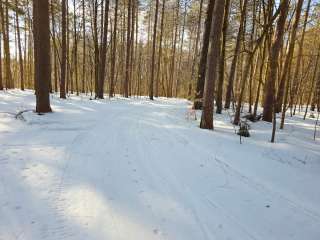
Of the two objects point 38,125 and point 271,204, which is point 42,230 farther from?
point 38,125

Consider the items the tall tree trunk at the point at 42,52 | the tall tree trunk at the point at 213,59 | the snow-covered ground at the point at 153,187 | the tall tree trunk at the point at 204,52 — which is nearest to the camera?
the snow-covered ground at the point at 153,187

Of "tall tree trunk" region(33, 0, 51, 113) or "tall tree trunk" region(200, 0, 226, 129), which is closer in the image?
"tall tree trunk" region(200, 0, 226, 129)

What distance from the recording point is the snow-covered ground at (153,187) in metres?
2.45

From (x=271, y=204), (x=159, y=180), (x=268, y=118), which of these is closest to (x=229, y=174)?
(x=271, y=204)

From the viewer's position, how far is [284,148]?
5.41 meters

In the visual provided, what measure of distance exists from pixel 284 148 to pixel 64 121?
626 centimetres

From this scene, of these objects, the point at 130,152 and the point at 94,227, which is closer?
the point at 94,227

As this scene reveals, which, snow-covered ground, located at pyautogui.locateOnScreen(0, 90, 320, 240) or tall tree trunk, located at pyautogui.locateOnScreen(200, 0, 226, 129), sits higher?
tall tree trunk, located at pyautogui.locateOnScreen(200, 0, 226, 129)

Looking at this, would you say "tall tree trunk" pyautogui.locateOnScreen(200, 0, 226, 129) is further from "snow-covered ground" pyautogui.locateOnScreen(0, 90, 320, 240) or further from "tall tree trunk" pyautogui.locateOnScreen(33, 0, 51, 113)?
"tall tree trunk" pyautogui.locateOnScreen(33, 0, 51, 113)

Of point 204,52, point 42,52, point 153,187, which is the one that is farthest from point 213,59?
point 42,52

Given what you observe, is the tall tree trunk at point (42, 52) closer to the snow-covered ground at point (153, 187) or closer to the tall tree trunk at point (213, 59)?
the snow-covered ground at point (153, 187)

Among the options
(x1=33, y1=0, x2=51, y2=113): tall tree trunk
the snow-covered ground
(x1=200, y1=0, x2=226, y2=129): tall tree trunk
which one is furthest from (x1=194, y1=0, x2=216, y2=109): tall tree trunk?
(x1=33, y1=0, x2=51, y2=113): tall tree trunk


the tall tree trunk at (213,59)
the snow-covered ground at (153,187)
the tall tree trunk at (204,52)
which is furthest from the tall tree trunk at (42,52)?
the tall tree trunk at (204,52)

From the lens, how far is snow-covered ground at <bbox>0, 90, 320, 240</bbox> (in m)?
2.45
